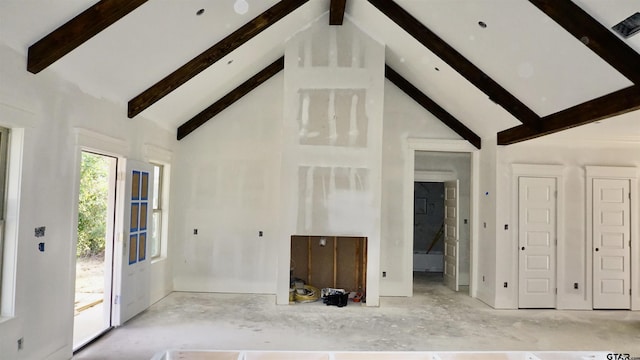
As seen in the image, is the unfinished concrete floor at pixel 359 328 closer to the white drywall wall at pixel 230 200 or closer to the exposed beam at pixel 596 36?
the white drywall wall at pixel 230 200

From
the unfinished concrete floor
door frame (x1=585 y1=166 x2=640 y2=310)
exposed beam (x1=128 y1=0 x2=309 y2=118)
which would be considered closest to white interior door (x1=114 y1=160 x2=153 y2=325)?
the unfinished concrete floor

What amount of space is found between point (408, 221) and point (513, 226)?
5.56 feet

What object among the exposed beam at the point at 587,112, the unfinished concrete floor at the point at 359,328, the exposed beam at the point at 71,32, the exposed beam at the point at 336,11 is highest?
the exposed beam at the point at 336,11

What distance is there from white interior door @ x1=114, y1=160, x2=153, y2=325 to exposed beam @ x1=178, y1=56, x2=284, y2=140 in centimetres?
154

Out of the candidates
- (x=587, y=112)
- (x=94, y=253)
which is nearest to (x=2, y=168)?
(x=587, y=112)

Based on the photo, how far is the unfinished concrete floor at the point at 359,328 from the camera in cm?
469

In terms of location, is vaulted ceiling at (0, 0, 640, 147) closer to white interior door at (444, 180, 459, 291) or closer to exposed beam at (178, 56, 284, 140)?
exposed beam at (178, 56, 284, 140)

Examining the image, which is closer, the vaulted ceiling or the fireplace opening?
the vaulted ceiling

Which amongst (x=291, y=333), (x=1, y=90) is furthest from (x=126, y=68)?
(x=291, y=333)

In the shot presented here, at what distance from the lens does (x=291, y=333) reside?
201 inches

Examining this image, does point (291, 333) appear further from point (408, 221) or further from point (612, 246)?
point (612, 246)

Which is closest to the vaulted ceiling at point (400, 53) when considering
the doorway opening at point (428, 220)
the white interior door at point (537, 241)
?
the white interior door at point (537, 241)

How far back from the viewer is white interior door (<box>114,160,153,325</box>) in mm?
5172

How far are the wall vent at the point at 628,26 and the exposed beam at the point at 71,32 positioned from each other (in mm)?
3956
